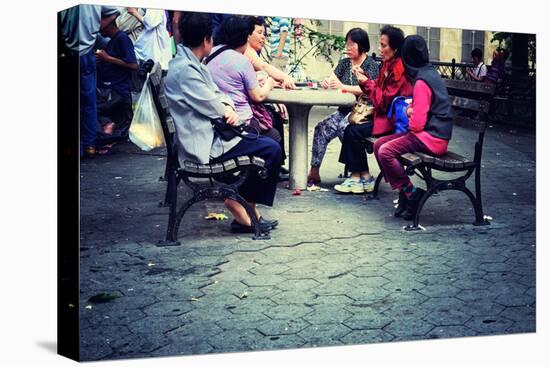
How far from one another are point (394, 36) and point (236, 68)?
128cm

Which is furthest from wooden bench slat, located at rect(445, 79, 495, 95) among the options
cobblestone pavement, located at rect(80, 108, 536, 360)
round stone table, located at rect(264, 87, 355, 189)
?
round stone table, located at rect(264, 87, 355, 189)

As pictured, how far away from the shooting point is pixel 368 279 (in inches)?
265

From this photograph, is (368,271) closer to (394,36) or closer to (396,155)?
(396,155)

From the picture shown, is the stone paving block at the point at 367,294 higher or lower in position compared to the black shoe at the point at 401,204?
lower

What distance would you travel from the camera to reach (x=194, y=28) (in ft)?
21.0

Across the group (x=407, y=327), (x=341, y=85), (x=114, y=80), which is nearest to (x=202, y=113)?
(x=114, y=80)

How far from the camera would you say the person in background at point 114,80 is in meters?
6.13

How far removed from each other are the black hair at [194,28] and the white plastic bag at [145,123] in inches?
15.7

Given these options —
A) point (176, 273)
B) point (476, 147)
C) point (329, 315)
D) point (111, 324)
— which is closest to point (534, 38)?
point (476, 147)

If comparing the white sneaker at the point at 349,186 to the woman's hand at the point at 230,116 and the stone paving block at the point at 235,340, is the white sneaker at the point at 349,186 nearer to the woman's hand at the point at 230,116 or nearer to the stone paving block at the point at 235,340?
the woman's hand at the point at 230,116

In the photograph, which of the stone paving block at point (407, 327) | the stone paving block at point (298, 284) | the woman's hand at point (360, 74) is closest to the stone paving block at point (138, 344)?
the stone paving block at point (298, 284)

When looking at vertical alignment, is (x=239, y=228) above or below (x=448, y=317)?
above

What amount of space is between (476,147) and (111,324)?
3.12 m

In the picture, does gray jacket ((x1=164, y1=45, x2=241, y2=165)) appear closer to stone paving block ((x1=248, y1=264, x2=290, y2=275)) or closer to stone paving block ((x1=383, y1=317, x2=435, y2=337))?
stone paving block ((x1=248, y1=264, x2=290, y2=275))
